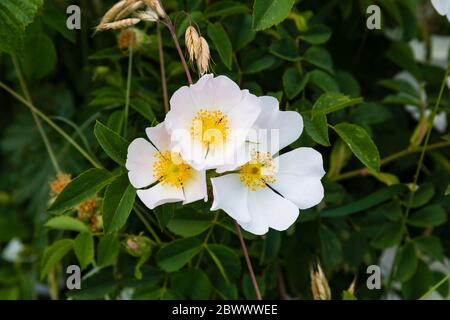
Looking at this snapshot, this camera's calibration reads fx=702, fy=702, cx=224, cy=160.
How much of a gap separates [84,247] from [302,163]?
1.04 ft

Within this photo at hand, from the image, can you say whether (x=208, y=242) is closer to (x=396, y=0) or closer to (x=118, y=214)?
(x=118, y=214)

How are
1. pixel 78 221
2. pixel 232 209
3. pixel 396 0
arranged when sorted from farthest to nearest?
pixel 396 0 < pixel 78 221 < pixel 232 209

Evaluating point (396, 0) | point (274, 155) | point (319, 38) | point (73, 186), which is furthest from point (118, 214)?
point (396, 0)

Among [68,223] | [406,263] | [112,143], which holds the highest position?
[112,143]

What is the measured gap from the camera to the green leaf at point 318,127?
2.59ft

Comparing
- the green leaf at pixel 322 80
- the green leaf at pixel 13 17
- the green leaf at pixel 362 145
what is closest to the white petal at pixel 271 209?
the green leaf at pixel 362 145

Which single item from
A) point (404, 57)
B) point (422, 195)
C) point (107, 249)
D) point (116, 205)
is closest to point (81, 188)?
point (116, 205)

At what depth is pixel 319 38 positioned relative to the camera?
38.1 inches

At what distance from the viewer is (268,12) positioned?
773 mm

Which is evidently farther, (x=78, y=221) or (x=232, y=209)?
(x=78, y=221)

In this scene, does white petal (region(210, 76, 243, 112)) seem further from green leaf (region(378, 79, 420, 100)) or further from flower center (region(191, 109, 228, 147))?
green leaf (region(378, 79, 420, 100))

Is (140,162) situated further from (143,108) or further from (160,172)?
(143,108)
